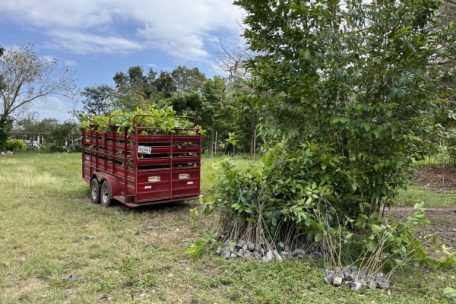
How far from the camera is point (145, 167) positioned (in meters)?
5.51

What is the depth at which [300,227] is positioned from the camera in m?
3.66

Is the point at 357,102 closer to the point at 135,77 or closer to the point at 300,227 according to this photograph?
the point at 300,227

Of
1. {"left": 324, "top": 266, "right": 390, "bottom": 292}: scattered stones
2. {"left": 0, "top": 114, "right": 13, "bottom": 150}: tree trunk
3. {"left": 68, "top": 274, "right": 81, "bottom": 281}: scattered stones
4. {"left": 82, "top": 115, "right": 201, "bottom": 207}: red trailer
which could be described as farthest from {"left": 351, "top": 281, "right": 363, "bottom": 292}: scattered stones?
{"left": 0, "top": 114, "right": 13, "bottom": 150}: tree trunk

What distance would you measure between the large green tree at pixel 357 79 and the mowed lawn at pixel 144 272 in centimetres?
100

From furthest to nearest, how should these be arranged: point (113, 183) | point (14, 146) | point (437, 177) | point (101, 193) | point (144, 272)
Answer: point (14, 146) → point (437, 177) → point (101, 193) → point (113, 183) → point (144, 272)

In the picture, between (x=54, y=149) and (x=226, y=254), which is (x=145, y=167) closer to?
(x=226, y=254)

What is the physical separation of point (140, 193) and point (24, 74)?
1928 cm

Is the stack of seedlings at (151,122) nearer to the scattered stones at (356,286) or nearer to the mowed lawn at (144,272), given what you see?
the mowed lawn at (144,272)

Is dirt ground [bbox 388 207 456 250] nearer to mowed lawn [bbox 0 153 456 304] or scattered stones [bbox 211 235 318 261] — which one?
mowed lawn [bbox 0 153 456 304]

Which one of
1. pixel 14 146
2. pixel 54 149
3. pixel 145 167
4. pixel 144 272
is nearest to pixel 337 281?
pixel 144 272

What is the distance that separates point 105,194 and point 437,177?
9121 millimetres

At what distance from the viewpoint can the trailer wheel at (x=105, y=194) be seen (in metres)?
5.93

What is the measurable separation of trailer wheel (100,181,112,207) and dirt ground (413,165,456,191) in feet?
23.1

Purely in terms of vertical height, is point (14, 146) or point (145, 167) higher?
point (145, 167)
